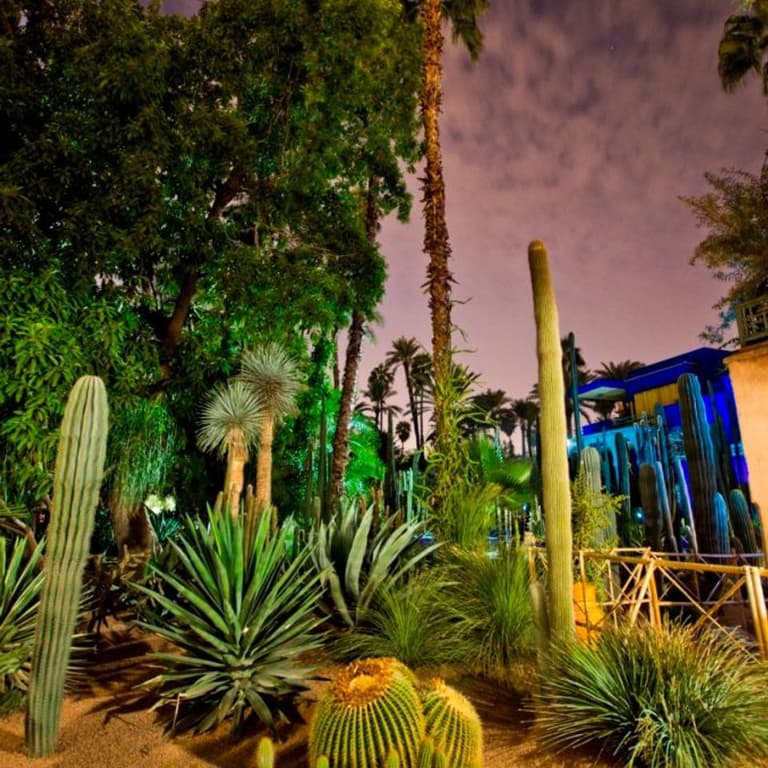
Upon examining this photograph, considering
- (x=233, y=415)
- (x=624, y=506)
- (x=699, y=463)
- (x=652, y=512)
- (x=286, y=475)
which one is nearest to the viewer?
(x=699, y=463)

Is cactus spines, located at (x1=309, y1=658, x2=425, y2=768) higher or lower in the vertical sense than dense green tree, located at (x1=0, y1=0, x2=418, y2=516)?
lower

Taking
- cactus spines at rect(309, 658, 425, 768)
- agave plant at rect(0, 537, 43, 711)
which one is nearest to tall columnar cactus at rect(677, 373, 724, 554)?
cactus spines at rect(309, 658, 425, 768)

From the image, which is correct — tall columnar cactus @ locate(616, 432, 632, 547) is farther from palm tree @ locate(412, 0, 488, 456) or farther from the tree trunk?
the tree trunk

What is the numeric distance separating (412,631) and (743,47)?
64.1ft

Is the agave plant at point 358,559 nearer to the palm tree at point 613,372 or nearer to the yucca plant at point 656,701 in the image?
the yucca plant at point 656,701

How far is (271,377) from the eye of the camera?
11344 mm

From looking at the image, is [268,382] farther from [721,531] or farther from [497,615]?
[721,531]

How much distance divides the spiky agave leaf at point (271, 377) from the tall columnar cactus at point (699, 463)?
814cm

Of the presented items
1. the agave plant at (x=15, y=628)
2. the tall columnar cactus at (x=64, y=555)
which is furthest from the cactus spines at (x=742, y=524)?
the agave plant at (x=15, y=628)

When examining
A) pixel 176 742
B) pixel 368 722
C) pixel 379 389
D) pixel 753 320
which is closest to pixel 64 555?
pixel 176 742

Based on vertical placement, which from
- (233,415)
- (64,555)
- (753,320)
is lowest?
(64,555)

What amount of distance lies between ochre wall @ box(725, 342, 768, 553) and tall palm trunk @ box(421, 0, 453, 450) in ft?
13.8

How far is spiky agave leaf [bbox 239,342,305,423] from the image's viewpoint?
1133 centimetres

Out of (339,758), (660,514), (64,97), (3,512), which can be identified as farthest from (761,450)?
(64,97)
